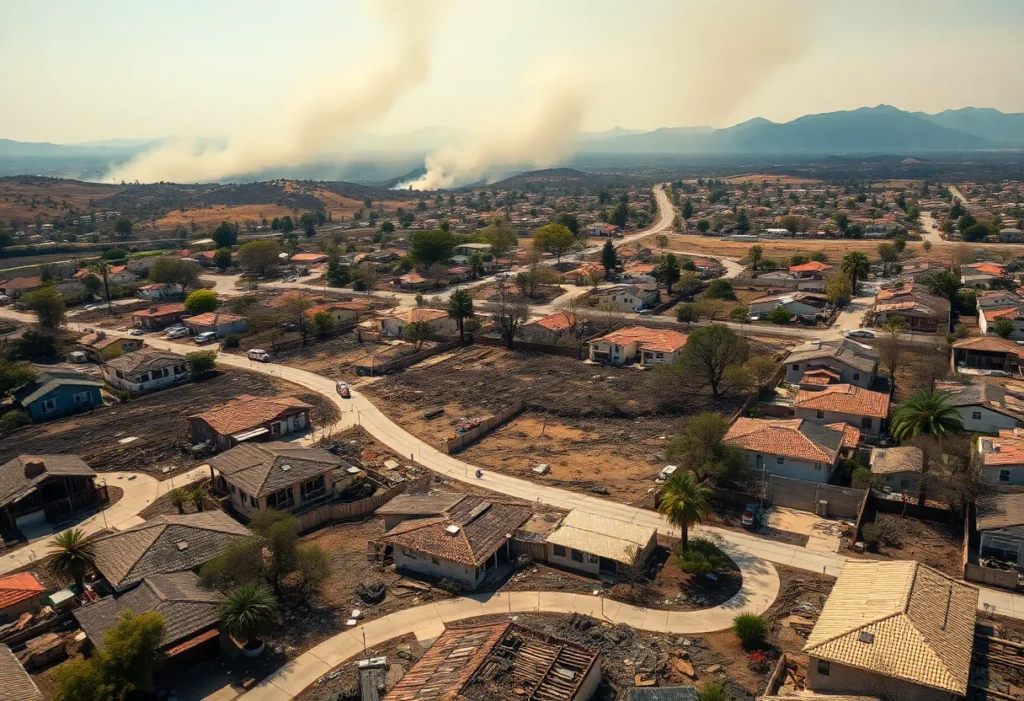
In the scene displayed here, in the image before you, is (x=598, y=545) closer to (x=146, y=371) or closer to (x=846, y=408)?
(x=846, y=408)

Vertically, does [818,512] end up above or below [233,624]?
below

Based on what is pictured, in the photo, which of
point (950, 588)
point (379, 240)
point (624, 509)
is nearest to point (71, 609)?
point (624, 509)

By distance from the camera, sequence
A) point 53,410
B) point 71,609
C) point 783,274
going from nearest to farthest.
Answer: point 71,609 < point 53,410 < point 783,274

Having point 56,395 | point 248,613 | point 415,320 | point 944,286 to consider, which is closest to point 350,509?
point 248,613

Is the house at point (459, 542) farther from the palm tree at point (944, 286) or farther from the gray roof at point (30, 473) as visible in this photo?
the palm tree at point (944, 286)

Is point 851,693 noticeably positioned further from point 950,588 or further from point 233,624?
point 233,624

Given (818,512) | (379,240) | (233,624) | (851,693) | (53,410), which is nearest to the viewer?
(851,693)

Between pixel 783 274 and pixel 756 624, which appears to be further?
pixel 783 274
